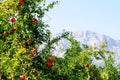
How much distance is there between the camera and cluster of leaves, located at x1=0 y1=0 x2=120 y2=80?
30.3 feet

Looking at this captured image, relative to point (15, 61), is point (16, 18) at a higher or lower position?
higher

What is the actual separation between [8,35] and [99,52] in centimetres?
571

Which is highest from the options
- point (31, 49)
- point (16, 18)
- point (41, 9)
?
point (41, 9)

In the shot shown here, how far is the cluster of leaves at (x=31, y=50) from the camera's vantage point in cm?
925

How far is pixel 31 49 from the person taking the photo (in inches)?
427

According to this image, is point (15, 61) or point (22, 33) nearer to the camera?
point (15, 61)

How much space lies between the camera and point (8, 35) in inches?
417

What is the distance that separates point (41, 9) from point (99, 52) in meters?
4.12

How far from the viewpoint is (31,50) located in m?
10.3

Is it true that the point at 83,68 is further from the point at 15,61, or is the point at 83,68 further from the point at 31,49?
the point at 15,61

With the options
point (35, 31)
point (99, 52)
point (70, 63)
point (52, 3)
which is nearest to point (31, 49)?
point (35, 31)

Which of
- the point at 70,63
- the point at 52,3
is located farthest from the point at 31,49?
the point at 70,63

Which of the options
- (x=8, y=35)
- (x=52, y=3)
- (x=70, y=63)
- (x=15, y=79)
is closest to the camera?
(x=15, y=79)

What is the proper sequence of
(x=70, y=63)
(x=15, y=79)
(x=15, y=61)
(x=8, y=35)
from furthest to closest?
(x=70, y=63), (x=8, y=35), (x=15, y=79), (x=15, y=61)
